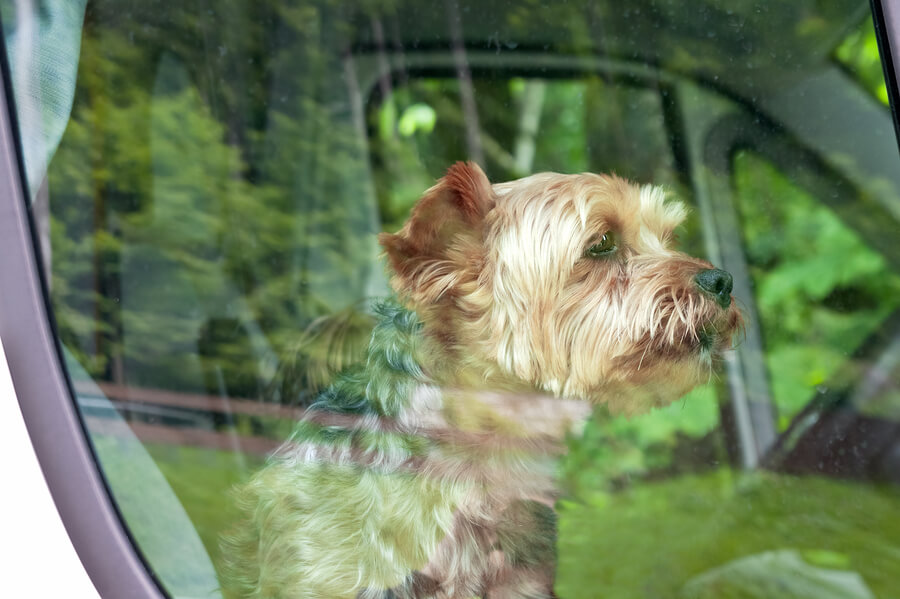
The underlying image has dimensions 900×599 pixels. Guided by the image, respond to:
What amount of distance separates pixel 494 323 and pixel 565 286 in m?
0.21

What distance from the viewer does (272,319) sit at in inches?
96.2

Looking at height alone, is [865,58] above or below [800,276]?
above

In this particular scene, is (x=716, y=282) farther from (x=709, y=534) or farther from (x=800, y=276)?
(x=709, y=534)

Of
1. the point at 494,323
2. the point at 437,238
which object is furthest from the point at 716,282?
the point at 437,238

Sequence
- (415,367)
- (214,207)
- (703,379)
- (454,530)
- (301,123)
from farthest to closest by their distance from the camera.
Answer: (301,123), (214,207), (703,379), (415,367), (454,530)

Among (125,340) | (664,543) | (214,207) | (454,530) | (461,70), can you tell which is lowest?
(664,543)

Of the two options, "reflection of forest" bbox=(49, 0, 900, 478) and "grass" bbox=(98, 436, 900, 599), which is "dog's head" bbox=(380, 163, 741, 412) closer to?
"reflection of forest" bbox=(49, 0, 900, 478)

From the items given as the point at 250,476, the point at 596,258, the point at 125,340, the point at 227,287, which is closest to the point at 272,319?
the point at 227,287

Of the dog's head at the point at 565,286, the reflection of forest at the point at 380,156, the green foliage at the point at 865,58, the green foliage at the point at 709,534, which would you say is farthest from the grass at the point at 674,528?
the green foliage at the point at 865,58

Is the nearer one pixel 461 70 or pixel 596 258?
pixel 596 258

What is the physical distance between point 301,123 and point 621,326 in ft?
5.09

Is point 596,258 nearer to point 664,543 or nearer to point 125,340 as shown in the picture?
point 664,543

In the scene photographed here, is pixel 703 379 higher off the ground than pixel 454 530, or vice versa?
pixel 703 379

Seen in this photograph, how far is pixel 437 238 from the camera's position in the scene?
1.75 meters
